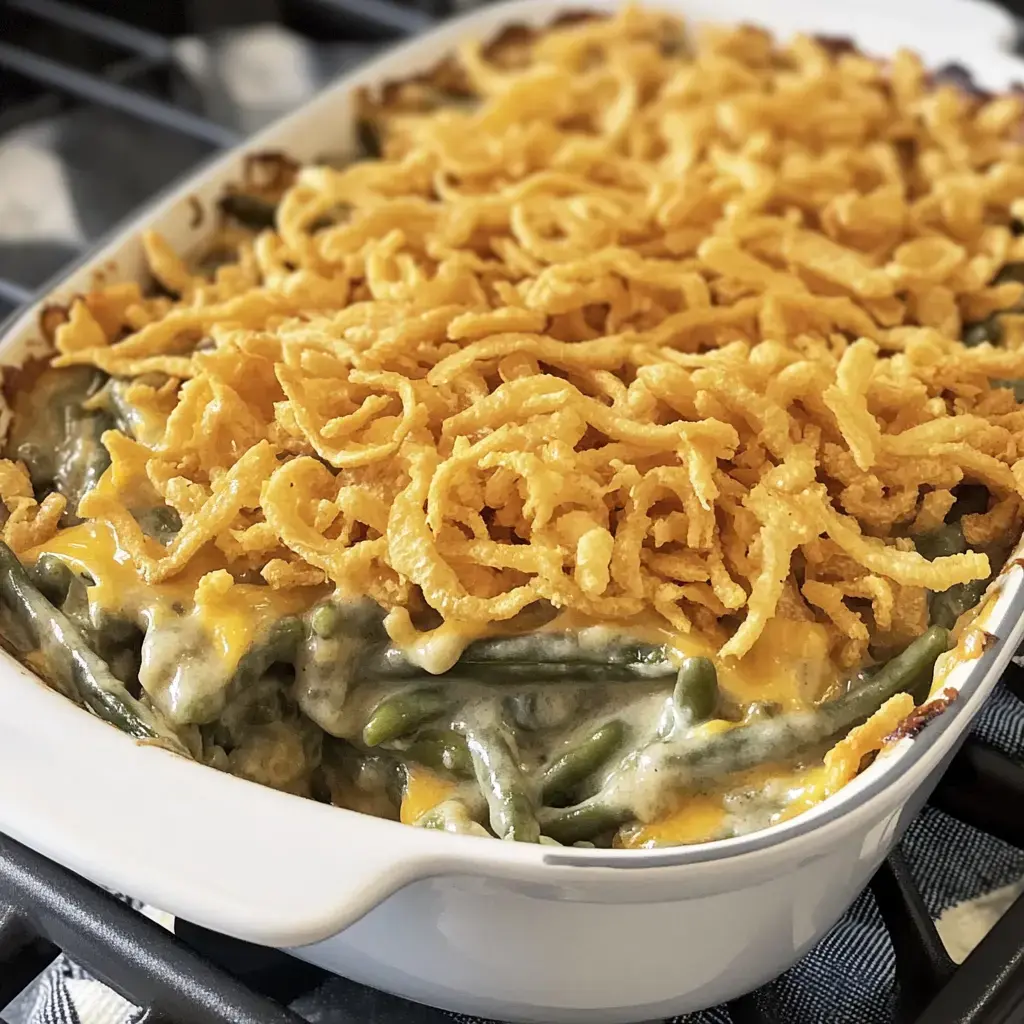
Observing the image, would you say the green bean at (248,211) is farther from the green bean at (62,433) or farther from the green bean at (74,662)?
the green bean at (74,662)

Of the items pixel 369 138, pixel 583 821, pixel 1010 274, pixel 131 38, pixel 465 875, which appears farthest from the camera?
pixel 131 38

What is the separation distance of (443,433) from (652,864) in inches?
13.6

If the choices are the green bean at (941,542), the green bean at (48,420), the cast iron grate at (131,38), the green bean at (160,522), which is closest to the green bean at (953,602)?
the green bean at (941,542)

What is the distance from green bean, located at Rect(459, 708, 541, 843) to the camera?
77cm

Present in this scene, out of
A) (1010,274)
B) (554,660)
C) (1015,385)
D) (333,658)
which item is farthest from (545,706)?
(1010,274)

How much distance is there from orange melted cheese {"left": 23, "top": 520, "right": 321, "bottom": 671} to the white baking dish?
0.27 feet

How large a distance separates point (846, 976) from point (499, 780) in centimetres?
33

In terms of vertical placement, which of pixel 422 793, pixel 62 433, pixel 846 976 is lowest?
pixel 846 976

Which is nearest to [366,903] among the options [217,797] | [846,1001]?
[217,797]

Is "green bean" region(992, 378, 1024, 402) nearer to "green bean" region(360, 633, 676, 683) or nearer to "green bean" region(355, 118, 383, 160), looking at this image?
"green bean" region(360, 633, 676, 683)

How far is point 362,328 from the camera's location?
98cm

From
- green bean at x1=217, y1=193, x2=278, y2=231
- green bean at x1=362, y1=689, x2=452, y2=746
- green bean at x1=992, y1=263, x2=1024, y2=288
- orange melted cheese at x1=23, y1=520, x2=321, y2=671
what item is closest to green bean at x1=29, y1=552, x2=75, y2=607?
orange melted cheese at x1=23, y1=520, x2=321, y2=671

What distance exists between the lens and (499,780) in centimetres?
80

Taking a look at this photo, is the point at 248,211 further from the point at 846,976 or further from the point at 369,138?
the point at 846,976
